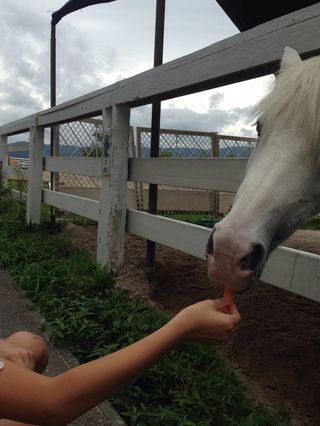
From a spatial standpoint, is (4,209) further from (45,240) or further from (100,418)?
(100,418)

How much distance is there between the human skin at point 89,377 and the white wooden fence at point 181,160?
1242 millimetres

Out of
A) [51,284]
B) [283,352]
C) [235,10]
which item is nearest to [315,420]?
[283,352]

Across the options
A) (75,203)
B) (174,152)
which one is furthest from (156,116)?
(174,152)

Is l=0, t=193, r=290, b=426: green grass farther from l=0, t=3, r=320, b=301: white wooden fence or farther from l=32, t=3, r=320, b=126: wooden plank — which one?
l=32, t=3, r=320, b=126: wooden plank

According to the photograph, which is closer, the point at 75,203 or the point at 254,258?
the point at 254,258

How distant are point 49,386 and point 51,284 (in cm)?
278

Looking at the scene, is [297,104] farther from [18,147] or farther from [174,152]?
[18,147]

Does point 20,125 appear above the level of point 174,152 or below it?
above

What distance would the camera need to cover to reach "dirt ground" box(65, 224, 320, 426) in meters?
2.54

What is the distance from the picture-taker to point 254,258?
4.29ft

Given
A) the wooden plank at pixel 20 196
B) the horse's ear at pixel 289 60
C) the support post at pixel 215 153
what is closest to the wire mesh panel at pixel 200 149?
the support post at pixel 215 153

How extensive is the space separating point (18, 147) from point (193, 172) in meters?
6.05

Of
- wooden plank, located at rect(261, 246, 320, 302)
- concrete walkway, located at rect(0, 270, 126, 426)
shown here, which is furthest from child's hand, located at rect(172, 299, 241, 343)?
wooden plank, located at rect(261, 246, 320, 302)

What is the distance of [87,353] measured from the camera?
2768mm
